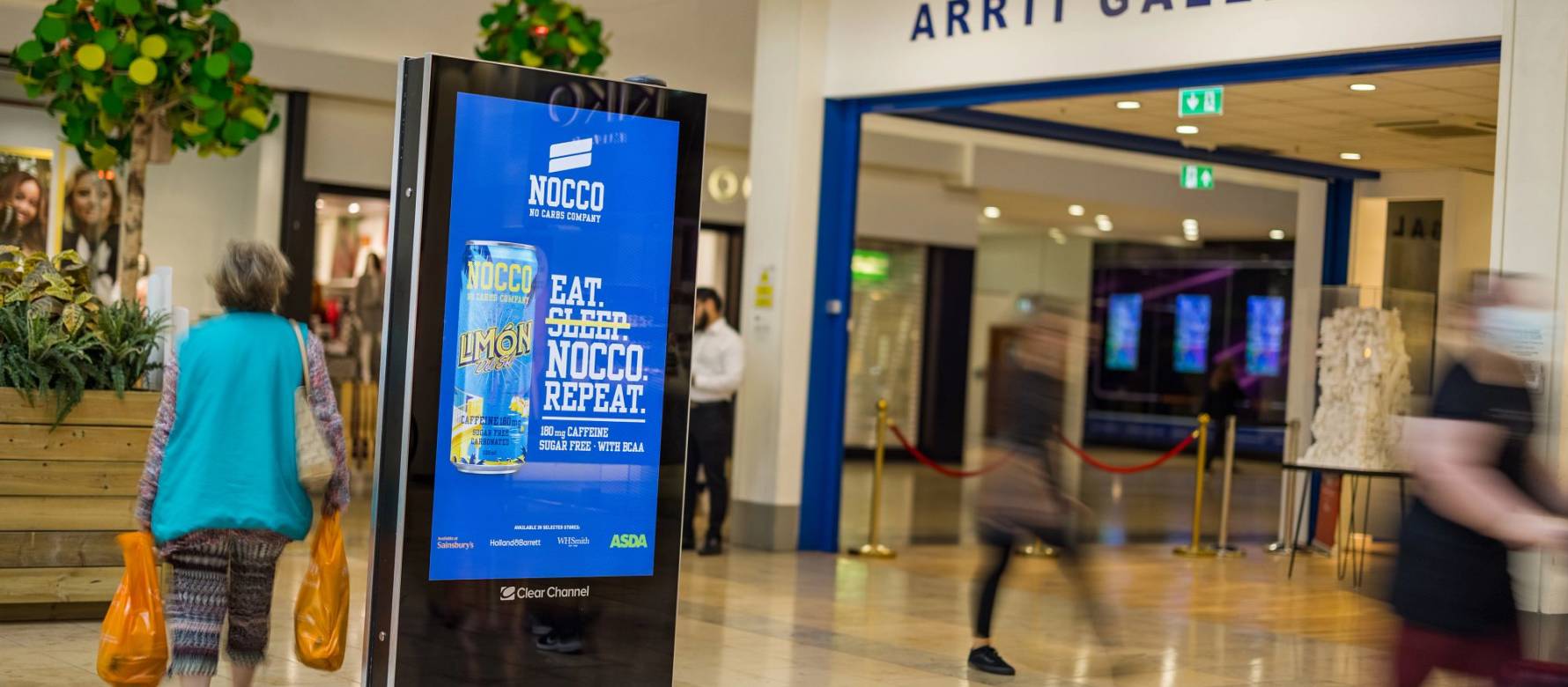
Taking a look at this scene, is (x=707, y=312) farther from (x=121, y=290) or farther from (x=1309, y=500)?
(x=1309, y=500)

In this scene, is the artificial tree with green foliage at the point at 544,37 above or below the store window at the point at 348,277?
above

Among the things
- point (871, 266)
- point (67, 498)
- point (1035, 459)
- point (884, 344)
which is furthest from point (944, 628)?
point (884, 344)

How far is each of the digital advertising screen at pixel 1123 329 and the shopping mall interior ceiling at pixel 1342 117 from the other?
15.0 metres

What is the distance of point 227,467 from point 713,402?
6.05 metres

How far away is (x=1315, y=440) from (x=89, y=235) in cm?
898

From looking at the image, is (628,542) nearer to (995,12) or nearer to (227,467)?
(227,467)

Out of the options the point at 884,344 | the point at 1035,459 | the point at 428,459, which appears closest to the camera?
the point at 428,459

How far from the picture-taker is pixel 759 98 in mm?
10727

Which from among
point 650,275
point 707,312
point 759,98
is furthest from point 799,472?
point 650,275

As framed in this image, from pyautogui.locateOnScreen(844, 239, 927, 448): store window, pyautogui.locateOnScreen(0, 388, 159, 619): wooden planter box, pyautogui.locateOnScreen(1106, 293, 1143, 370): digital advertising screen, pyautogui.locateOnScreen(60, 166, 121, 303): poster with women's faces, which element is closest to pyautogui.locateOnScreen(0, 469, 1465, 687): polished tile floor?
pyautogui.locateOnScreen(0, 388, 159, 619): wooden planter box

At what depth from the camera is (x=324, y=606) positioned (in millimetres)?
4543

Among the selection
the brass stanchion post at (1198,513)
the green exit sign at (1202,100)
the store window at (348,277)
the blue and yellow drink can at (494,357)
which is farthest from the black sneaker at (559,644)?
the store window at (348,277)

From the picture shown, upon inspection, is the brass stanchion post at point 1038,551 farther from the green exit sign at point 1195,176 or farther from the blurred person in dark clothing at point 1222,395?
the blurred person in dark clothing at point 1222,395

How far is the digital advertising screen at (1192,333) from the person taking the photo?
2677 cm
